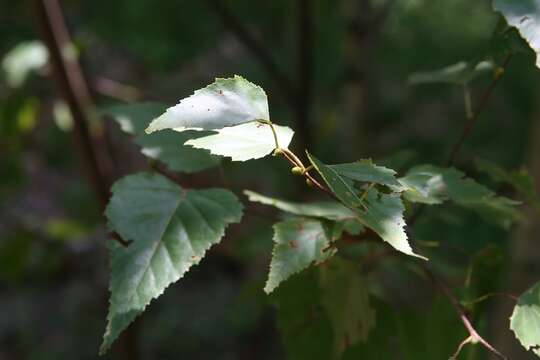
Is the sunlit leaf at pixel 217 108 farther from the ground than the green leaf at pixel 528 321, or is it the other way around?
the sunlit leaf at pixel 217 108

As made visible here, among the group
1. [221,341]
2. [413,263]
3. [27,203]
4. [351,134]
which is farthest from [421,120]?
[27,203]

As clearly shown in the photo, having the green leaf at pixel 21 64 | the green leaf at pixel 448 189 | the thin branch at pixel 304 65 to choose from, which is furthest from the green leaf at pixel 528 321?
the green leaf at pixel 21 64

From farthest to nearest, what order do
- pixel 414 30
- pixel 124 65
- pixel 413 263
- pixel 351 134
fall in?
1. pixel 124 65
2. pixel 414 30
3. pixel 351 134
4. pixel 413 263

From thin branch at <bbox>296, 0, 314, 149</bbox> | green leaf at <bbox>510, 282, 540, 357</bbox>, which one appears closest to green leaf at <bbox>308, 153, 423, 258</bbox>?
green leaf at <bbox>510, 282, 540, 357</bbox>

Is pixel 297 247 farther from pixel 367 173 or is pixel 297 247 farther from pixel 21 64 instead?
pixel 21 64

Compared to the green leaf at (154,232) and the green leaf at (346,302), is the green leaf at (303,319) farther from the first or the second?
the green leaf at (154,232)

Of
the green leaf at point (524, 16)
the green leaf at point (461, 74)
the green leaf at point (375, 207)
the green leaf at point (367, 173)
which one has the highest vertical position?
the green leaf at point (524, 16)

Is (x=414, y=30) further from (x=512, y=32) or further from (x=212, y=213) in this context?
(x=212, y=213)

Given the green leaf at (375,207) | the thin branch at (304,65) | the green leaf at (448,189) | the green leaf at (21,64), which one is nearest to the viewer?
the green leaf at (375,207)
